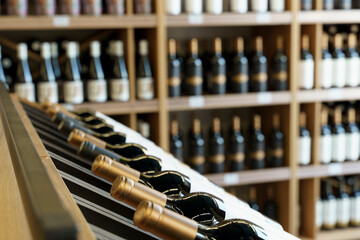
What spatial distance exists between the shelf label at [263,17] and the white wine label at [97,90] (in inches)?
31.4

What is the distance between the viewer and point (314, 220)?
2740mm

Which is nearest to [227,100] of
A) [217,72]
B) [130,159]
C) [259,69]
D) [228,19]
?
[217,72]

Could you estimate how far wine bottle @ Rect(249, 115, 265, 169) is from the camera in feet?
8.68

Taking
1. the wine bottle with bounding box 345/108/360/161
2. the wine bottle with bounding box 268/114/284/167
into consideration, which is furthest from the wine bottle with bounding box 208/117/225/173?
the wine bottle with bounding box 345/108/360/161

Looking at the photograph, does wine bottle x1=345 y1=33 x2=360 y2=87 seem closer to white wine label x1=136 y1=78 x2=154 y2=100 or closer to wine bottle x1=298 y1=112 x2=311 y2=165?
wine bottle x1=298 y1=112 x2=311 y2=165

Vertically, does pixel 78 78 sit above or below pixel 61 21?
below

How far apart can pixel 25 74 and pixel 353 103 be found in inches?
71.4

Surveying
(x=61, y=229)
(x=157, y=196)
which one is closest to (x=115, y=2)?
(x=157, y=196)

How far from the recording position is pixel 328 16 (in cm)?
254

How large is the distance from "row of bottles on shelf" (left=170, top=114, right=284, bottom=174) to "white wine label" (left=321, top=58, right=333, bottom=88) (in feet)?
0.98

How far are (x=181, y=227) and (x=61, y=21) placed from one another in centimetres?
A: 185

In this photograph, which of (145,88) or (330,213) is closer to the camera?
(145,88)

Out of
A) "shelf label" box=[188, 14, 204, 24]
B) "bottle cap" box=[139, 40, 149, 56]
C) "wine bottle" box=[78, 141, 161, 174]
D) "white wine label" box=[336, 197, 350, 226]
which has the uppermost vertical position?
"wine bottle" box=[78, 141, 161, 174]

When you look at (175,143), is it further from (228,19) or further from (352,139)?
Result: (352,139)
